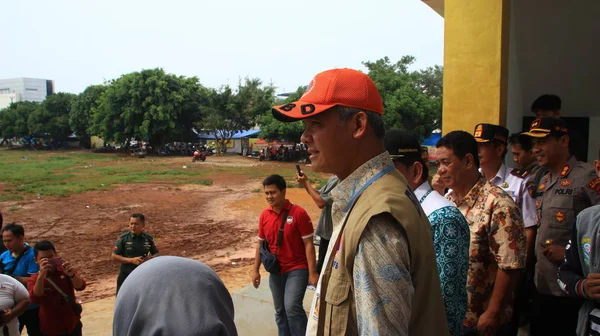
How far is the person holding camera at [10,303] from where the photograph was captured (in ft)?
11.0

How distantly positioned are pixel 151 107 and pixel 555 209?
40438 millimetres

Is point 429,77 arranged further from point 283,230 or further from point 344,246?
point 344,246

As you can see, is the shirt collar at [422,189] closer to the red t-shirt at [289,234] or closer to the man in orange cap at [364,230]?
the man in orange cap at [364,230]

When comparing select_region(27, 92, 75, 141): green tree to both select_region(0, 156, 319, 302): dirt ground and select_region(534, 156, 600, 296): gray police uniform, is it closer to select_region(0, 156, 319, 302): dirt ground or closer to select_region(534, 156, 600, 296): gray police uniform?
select_region(0, 156, 319, 302): dirt ground

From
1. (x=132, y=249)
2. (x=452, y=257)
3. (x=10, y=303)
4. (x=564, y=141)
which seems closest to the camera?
(x=452, y=257)

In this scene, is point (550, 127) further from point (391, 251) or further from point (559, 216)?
point (391, 251)

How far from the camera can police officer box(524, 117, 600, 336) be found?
2.90 meters

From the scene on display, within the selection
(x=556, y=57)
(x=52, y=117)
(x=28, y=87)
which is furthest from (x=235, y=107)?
(x=28, y=87)

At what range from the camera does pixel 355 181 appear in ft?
4.15

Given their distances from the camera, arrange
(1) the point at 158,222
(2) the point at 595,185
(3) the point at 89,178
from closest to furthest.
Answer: (2) the point at 595,185 < (1) the point at 158,222 < (3) the point at 89,178

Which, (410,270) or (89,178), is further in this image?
(89,178)

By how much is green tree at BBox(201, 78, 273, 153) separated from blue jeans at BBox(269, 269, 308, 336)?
36.8 metres

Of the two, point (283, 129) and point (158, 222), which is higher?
point (283, 129)

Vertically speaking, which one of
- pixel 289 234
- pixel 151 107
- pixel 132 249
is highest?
pixel 151 107
